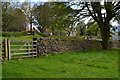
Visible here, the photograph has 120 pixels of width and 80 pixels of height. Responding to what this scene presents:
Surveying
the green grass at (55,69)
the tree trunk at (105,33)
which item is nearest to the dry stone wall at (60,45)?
the tree trunk at (105,33)

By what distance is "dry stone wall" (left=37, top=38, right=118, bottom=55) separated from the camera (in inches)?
434

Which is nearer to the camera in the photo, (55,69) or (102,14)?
(55,69)

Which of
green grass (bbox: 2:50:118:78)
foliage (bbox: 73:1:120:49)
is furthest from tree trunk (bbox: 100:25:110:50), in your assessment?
green grass (bbox: 2:50:118:78)

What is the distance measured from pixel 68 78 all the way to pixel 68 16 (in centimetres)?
1397

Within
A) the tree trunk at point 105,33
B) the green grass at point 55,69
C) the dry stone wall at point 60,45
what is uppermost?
the tree trunk at point 105,33

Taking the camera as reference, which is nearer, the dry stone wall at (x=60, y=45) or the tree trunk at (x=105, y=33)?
the dry stone wall at (x=60, y=45)

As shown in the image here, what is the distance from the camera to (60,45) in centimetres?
1325

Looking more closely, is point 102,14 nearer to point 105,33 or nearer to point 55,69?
point 105,33

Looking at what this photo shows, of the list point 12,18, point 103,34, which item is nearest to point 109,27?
point 103,34

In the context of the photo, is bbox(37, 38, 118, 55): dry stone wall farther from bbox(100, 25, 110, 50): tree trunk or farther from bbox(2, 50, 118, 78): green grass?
bbox(2, 50, 118, 78): green grass

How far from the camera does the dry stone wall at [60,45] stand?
36.2ft

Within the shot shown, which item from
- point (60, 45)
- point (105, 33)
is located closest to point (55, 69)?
point (60, 45)

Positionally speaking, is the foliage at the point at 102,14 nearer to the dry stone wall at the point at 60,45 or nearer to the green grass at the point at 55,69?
the dry stone wall at the point at 60,45

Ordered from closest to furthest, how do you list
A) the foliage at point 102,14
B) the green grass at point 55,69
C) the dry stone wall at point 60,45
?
1. the green grass at point 55,69
2. the dry stone wall at point 60,45
3. the foliage at point 102,14
